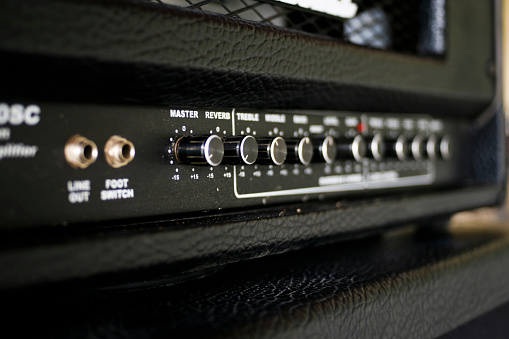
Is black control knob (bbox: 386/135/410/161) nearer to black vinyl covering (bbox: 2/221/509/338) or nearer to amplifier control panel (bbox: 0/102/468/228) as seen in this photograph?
amplifier control panel (bbox: 0/102/468/228)

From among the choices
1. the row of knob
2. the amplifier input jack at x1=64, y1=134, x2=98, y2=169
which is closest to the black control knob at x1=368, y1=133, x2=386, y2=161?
the row of knob

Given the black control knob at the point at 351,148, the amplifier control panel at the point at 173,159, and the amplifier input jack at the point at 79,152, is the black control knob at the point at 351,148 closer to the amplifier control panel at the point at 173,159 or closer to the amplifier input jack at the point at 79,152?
the amplifier control panel at the point at 173,159

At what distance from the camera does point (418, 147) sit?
0.62m

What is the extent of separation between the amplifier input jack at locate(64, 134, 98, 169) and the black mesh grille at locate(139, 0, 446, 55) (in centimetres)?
24

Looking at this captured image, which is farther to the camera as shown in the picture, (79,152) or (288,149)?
(288,149)

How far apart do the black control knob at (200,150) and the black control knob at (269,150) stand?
0.05 m

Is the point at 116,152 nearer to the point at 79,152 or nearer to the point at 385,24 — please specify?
the point at 79,152

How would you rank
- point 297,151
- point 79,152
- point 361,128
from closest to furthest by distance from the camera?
point 79,152 → point 297,151 → point 361,128

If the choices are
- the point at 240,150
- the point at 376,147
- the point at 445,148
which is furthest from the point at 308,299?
the point at 445,148

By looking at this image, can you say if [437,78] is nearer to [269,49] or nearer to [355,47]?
[355,47]

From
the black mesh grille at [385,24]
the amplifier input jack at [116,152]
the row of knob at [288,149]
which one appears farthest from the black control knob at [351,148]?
the amplifier input jack at [116,152]

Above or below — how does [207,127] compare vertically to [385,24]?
below

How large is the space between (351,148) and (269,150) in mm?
133

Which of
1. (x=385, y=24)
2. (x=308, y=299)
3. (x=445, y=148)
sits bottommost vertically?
(x=308, y=299)
